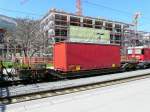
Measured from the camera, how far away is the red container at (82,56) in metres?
17.4

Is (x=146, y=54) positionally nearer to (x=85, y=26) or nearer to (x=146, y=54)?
(x=146, y=54)

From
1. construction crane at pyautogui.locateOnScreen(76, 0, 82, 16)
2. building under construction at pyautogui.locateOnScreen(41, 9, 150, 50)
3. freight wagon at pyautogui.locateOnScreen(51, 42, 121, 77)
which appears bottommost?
freight wagon at pyautogui.locateOnScreen(51, 42, 121, 77)

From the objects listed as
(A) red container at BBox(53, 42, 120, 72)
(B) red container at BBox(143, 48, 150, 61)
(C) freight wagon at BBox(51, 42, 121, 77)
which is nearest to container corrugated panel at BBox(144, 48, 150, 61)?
(B) red container at BBox(143, 48, 150, 61)

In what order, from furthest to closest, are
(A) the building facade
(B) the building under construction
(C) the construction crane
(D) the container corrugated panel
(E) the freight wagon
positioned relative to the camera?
(C) the construction crane, (B) the building under construction, (A) the building facade, (D) the container corrugated panel, (E) the freight wagon

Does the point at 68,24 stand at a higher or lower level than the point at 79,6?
lower

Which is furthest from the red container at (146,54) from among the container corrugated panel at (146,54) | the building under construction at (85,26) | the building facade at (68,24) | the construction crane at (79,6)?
the construction crane at (79,6)

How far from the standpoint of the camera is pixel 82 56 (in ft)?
59.7

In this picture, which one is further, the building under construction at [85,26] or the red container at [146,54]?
the building under construction at [85,26]

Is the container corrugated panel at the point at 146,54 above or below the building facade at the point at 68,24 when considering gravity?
below

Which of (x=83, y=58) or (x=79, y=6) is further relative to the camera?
(x=79, y=6)

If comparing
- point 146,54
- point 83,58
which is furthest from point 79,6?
point 83,58

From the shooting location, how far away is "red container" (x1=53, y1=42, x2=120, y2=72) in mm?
17414

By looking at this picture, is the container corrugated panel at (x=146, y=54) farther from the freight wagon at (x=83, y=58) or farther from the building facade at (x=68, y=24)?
the building facade at (x=68, y=24)

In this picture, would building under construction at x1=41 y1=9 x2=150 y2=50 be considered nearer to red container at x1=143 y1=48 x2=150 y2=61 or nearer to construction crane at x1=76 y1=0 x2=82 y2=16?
construction crane at x1=76 y1=0 x2=82 y2=16
